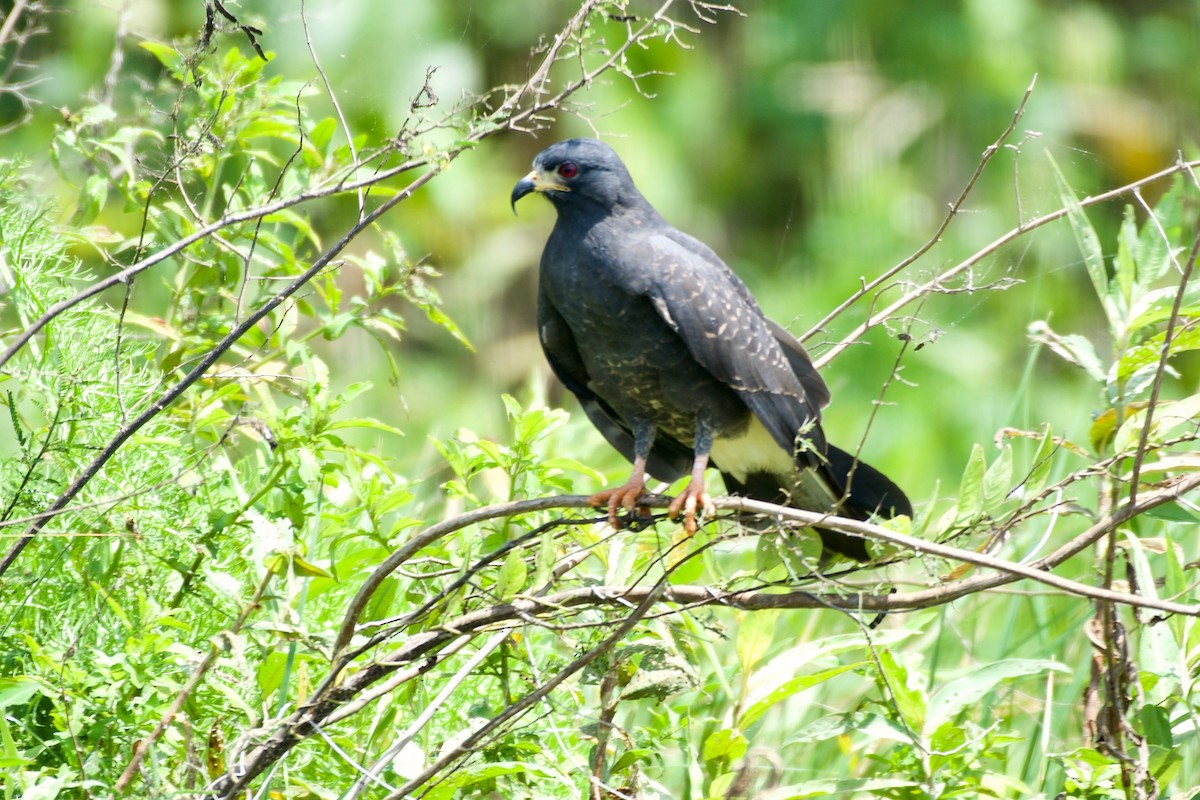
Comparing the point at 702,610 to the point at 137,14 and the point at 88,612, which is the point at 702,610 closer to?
the point at 88,612

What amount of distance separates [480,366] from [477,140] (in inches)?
225

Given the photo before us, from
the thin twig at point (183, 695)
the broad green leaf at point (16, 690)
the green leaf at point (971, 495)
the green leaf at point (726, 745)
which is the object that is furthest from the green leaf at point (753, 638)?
the broad green leaf at point (16, 690)

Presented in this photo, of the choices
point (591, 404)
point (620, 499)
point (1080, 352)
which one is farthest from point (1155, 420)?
point (591, 404)

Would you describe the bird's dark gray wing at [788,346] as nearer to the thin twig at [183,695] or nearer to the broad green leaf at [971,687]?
the broad green leaf at [971,687]

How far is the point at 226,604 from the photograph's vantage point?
268 centimetres

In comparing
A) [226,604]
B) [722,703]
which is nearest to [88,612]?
[226,604]

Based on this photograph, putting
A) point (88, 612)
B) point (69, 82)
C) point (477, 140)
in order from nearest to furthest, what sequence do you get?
1. point (477, 140)
2. point (88, 612)
3. point (69, 82)

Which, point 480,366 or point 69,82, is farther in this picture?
point 480,366

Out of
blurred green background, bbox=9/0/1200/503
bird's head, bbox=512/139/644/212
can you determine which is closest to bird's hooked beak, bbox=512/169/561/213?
bird's head, bbox=512/139/644/212

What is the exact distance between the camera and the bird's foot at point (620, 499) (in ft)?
9.83

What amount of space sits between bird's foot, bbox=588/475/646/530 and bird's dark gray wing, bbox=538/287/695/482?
46cm

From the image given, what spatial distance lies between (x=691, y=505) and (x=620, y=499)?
28cm

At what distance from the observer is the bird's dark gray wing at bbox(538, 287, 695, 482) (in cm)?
352

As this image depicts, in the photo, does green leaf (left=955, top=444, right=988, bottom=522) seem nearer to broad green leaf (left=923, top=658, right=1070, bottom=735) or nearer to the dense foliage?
the dense foliage
